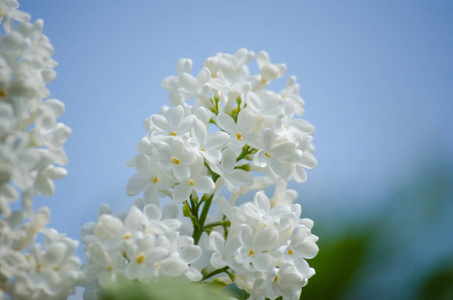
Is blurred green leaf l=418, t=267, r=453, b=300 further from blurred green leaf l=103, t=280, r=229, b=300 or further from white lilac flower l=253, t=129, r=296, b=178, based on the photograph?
blurred green leaf l=103, t=280, r=229, b=300

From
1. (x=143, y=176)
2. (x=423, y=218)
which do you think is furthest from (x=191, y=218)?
(x=423, y=218)

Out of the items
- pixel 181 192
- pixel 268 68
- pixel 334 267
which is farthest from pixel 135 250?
pixel 334 267

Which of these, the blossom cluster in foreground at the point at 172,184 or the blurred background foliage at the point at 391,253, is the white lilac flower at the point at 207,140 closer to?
the blossom cluster in foreground at the point at 172,184

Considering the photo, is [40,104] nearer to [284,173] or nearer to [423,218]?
[284,173]

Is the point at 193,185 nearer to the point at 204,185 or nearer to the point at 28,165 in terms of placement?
the point at 204,185

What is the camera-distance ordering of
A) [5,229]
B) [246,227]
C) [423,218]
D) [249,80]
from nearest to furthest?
[5,229] → [246,227] → [249,80] → [423,218]

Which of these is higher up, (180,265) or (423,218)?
(423,218)

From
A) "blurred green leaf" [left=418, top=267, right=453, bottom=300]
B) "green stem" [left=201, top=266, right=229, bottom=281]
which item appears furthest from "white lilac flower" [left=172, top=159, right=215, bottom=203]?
"blurred green leaf" [left=418, top=267, right=453, bottom=300]
